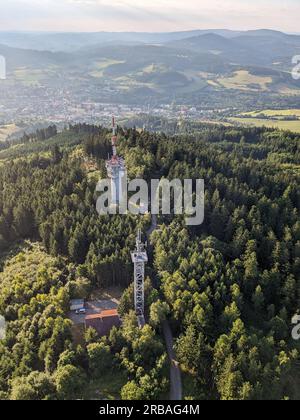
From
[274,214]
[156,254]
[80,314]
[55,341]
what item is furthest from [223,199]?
[55,341]

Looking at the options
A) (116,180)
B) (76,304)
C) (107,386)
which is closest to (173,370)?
(107,386)

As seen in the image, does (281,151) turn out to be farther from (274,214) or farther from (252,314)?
(252,314)

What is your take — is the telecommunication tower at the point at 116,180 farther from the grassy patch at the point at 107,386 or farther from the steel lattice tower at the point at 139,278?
the grassy patch at the point at 107,386

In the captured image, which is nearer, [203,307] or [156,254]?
[203,307]

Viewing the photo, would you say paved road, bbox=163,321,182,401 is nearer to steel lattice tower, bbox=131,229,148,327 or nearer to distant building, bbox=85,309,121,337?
steel lattice tower, bbox=131,229,148,327

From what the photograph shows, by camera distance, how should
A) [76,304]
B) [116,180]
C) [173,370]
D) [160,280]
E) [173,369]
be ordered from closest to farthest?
[173,370] → [173,369] → [76,304] → [160,280] → [116,180]

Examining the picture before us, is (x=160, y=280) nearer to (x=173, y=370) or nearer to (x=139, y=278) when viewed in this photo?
(x=139, y=278)
